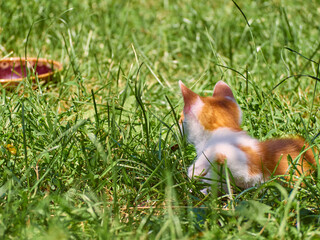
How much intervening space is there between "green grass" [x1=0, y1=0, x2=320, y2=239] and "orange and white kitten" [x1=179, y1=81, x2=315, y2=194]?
9 centimetres

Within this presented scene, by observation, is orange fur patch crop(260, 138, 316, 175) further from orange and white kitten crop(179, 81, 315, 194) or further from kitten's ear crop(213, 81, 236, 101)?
kitten's ear crop(213, 81, 236, 101)

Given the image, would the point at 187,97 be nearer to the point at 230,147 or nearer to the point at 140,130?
the point at 230,147

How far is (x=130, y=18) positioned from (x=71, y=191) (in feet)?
10.6

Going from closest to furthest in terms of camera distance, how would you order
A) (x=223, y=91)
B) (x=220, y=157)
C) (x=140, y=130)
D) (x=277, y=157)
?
(x=220, y=157)
(x=277, y=157)
(x=223, y=91)
(x=140, y=130)

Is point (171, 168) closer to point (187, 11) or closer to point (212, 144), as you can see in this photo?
point (212, 144)

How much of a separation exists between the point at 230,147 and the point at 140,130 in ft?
2.75

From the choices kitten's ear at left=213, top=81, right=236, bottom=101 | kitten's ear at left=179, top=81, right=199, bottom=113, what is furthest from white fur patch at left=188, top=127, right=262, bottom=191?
kitten's ear at left=213, top=81, right=236, bottom=101

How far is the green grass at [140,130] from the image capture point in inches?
75.9

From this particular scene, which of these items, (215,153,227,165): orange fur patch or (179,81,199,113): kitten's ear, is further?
(179,81,199,113): kitten's ear

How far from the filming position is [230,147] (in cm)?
214

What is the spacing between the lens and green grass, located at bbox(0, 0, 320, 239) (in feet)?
6.32

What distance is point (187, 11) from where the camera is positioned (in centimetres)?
504

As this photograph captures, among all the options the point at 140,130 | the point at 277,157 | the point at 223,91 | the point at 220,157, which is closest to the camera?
the point at 220,157

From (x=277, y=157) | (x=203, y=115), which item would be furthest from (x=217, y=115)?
(x=277, y=157)
